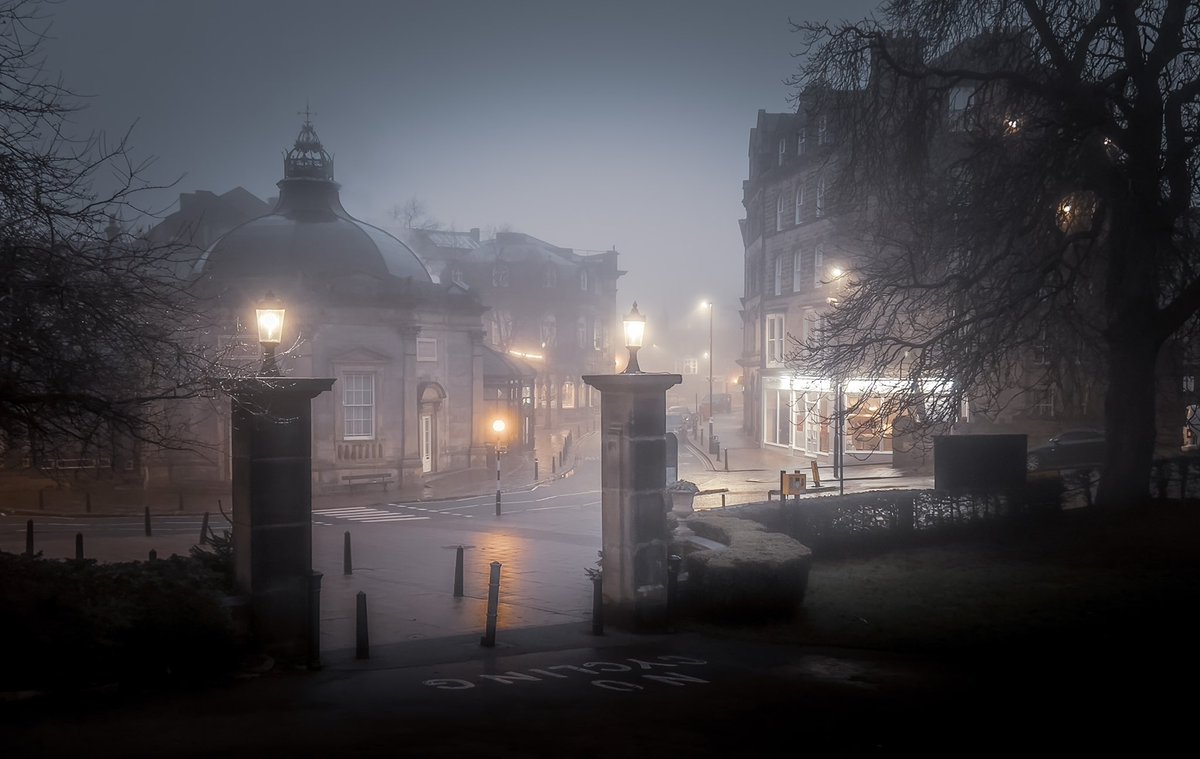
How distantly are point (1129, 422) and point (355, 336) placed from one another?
25890 mm

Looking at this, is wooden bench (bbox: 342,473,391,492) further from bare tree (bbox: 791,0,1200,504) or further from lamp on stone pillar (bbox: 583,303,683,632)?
lamp on stone pillar (bbox: 583,303,683,632)

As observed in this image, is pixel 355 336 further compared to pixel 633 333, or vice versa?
pixel 355 336

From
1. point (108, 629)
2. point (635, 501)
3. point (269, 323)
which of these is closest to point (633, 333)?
point (635, 501)

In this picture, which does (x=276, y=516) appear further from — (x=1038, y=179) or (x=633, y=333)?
(x=1038, y=179)

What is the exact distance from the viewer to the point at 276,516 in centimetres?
1127

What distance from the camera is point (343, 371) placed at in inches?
1412

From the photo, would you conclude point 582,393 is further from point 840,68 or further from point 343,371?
point 840,68

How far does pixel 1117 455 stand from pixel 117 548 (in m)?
21.8

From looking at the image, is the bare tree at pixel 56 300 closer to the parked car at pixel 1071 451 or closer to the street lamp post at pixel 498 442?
the street lamp post at pixel 498 442

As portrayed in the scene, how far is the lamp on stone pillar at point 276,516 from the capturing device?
11.1m

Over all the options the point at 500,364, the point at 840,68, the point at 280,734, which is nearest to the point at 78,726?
the point at 280,734

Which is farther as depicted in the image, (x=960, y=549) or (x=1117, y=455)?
(x=1117, y=455)

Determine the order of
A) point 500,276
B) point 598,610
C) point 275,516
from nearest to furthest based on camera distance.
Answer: point 275,516
point 598,610
point 500,276

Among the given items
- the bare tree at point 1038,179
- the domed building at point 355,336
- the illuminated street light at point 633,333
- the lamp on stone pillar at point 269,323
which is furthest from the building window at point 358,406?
the lamp on stone pillar at point 269,323
